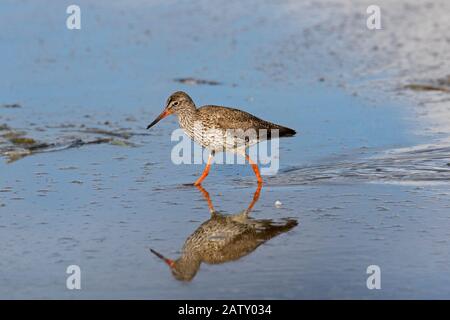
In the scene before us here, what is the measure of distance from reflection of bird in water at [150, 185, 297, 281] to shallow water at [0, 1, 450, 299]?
0.08 metres

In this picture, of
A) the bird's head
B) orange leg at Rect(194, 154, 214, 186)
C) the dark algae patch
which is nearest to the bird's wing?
the bird's head

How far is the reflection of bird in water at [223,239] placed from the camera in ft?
21.0

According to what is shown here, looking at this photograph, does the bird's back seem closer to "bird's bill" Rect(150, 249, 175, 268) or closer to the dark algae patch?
"bird's bill" Rect(150, 249, 175, 268)

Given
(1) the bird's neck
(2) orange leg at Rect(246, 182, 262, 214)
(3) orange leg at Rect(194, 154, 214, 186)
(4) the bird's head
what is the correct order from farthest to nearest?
(4) the bird's head
(1) the bird's neck
(3) orange leg at Rect(194, 154, 214, 186)
(2) orange leg at Rect(246, 182, 262, 214)

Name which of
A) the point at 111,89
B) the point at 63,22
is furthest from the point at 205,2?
the point at 111,89

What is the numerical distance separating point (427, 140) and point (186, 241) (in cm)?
Answer: 444

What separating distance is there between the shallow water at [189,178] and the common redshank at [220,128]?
0.36 m

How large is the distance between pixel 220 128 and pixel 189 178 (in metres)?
0.63

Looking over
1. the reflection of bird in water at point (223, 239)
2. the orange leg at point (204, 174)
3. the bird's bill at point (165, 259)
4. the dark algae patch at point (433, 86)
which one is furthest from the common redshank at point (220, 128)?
the dark algae patch at point (433, 86)

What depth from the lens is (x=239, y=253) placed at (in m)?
6.67

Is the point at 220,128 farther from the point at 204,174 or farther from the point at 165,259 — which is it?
the point at 165,259

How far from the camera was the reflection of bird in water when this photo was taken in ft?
21.0

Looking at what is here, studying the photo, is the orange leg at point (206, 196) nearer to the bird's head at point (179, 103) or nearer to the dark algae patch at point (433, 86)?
the bird's head at point (179, 103)
